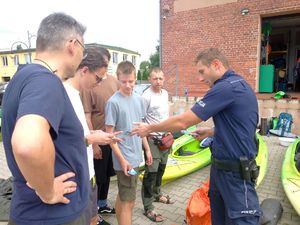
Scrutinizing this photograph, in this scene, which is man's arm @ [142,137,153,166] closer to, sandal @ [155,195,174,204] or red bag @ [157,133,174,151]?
red bag @ [157,133,174,151]

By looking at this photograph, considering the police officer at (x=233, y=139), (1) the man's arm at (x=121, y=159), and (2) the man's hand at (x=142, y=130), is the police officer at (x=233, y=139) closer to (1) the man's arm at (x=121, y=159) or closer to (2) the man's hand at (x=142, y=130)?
(2) the man's hand at (x=142, y=130)

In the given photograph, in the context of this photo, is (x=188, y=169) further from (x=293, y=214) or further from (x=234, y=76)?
(x=234, y=76)

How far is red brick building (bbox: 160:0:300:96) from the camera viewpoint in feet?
35.2

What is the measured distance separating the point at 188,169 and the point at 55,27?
417cm

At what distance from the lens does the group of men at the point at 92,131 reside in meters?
1.16

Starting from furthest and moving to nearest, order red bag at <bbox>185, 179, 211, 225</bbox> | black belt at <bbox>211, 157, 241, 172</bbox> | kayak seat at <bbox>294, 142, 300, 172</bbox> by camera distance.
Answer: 1. kayak seat at <bbox>294, 142, 300, 172</bbox>
2. red bag at <bbox>185, 179, 211, 225</bbox>
3. black belt at <bbox>211, 157, 241, 172</bbox>

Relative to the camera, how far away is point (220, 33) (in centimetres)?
1152

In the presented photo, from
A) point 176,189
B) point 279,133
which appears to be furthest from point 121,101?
point 279,133

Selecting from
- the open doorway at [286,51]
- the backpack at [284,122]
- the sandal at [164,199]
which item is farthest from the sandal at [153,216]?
the open doorway at [286,51]

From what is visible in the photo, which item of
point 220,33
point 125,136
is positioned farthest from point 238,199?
point 220,33

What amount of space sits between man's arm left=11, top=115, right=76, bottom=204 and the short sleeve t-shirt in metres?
1.52

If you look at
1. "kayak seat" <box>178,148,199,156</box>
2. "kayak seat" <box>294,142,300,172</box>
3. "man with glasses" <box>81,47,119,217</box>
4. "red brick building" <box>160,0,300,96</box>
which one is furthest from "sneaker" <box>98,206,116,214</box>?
"red brick building" <box>160,0,300,96</box>

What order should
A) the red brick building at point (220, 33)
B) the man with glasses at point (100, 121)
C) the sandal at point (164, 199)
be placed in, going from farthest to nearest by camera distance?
1. the red brick building at point (220, 33)
2. the sandal at point (164, 199)
3. the man with glasses at point (100, 121)

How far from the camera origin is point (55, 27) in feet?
4.39
